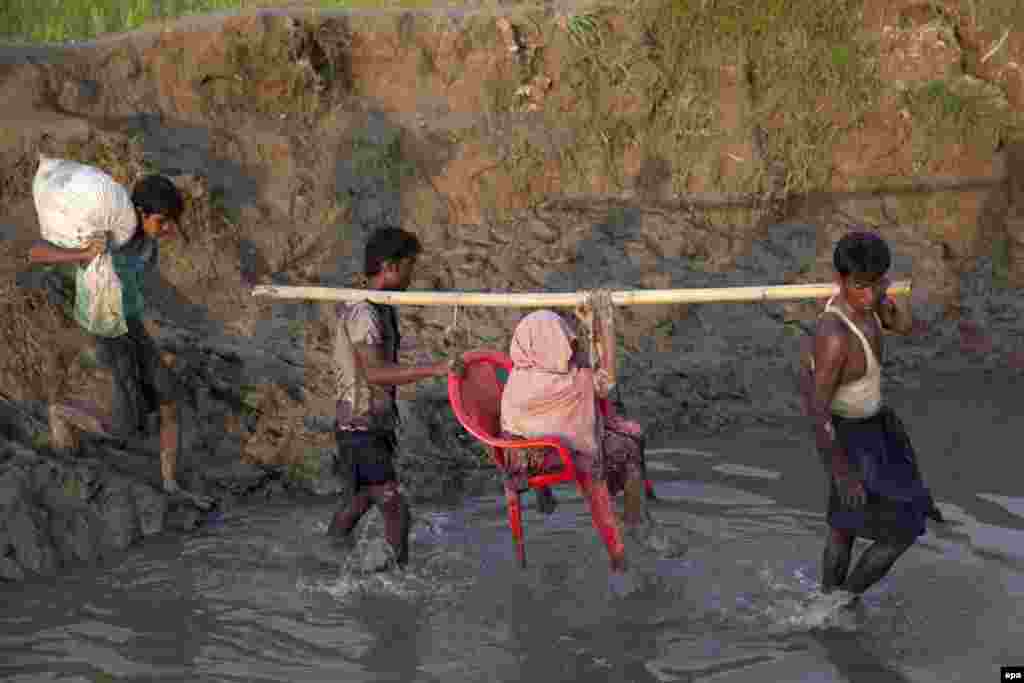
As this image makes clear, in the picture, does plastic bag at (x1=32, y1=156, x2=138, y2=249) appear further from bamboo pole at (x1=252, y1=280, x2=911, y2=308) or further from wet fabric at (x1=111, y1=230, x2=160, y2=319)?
bamboo pole at (x1=252, y1=280, x2=911, y2=308)

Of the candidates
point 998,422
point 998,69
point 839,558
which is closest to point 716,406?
point 998,422

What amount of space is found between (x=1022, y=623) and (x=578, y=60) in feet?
19.9

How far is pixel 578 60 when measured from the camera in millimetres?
11297

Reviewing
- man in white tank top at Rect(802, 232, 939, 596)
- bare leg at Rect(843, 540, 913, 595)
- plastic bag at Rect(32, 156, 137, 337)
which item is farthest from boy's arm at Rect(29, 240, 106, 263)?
bare leg at Rect(843, 540, 913, 595)

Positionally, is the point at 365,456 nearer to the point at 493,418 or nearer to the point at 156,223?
the point at 493,418

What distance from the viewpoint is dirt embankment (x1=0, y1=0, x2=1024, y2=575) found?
32.5 ft

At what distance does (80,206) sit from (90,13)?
4.53m

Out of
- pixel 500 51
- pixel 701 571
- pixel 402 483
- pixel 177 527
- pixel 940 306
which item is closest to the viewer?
pixel 701 571

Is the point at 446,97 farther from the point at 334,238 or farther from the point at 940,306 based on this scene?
the point at 940,306

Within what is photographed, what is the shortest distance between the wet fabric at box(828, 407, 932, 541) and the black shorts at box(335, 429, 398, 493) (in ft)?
6.89

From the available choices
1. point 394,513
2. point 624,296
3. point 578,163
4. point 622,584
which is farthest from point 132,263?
point 578,163

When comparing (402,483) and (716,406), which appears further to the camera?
(716,406)

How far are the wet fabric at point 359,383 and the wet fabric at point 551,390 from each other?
1.99ft

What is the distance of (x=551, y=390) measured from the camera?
6.66m
